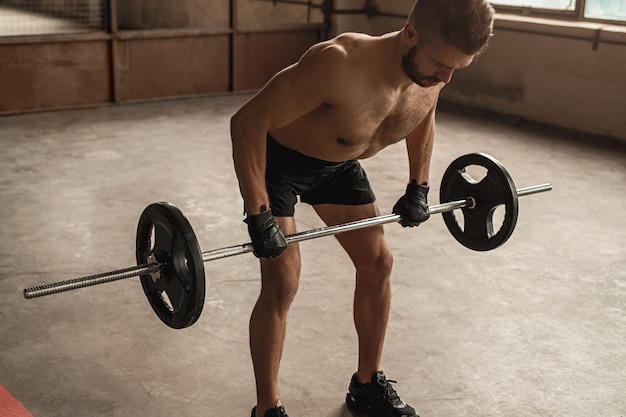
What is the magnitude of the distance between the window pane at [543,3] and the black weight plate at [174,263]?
4976mm

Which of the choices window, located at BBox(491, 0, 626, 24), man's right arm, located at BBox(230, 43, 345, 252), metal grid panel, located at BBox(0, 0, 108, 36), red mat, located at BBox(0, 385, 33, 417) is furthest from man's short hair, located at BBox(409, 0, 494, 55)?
metal grid panel, located at BBox(0, 0, 108, 36)

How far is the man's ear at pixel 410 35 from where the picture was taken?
77.1 inches

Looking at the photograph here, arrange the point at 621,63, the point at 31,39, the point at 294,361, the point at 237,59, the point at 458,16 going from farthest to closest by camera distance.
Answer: the point at 237,59 < the point at 31,39 < the point at 621,63 < the point at 294,361 < the point at 458,16

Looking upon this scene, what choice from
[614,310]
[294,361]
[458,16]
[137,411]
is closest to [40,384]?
[137,411]

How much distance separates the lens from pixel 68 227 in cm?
402

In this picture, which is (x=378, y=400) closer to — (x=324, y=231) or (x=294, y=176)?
(x=324, y=231)

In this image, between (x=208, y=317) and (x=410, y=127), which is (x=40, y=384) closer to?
(x=208, y=317)

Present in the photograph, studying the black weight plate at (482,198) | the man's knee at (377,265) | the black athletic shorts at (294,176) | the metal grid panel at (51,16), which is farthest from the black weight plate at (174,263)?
the metal grid panel at (51,16)

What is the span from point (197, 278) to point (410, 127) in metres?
0.73

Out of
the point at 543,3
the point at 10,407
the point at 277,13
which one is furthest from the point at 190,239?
the point at 277,13

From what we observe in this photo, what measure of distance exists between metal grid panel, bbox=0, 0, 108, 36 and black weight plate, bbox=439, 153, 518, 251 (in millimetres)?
4608

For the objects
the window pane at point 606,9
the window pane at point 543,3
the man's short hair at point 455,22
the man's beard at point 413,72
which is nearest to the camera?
the man's short hair at point 455,22

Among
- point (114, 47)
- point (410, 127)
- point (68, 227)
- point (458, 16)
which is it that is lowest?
point (68, 227)

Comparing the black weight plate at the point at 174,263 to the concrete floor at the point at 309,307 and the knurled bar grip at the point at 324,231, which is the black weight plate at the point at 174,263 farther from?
the concrete floor at the point at 309,307
